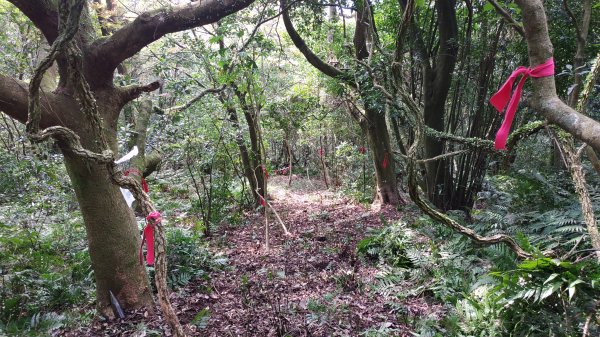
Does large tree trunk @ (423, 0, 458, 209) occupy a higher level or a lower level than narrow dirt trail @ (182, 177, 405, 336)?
higher

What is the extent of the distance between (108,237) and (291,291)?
2139mm

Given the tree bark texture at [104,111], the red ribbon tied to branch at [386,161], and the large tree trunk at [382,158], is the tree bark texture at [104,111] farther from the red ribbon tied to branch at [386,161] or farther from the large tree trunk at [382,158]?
the red ribbon tied to branch at [386,161]

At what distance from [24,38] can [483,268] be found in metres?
9.96

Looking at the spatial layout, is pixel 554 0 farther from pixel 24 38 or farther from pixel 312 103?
pixel 24 38

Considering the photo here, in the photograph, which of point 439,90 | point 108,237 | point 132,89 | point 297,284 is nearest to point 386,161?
point 439,90

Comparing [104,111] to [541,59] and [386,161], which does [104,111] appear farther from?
[386,161]

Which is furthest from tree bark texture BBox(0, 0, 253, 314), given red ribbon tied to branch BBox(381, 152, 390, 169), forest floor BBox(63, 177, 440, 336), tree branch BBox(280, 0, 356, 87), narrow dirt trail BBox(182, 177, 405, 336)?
red ribbon tied to branch BBox(381, 152, 390, 169)

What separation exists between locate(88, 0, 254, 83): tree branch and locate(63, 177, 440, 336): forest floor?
2632mm

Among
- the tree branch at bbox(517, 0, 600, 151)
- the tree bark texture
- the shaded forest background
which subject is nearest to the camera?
the tree branch at bbox(517, 0, 600, 151)

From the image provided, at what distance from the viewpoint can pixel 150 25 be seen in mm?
3258

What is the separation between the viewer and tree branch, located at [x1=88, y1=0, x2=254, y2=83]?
327 cm

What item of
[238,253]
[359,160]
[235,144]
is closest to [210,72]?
[235,144]

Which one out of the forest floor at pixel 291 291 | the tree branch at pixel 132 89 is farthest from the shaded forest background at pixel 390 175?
the forest floor at pixel 291 291

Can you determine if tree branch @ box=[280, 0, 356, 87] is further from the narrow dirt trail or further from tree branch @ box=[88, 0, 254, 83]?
tree branch @ box=[88, 0, 254, 83]
